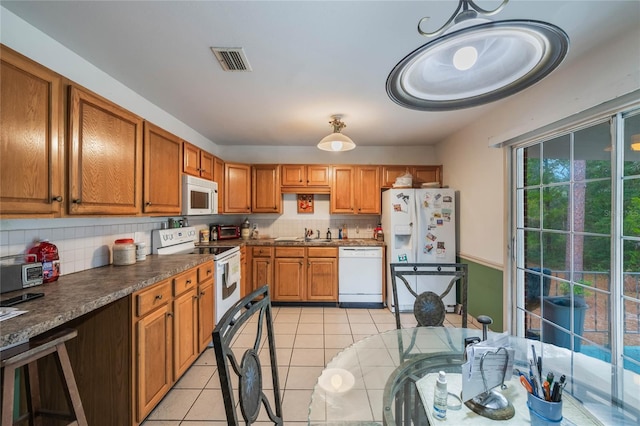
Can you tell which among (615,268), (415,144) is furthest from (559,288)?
(415,144)

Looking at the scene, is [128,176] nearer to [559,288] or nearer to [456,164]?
[559,288]

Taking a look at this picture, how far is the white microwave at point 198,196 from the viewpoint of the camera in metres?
2.63

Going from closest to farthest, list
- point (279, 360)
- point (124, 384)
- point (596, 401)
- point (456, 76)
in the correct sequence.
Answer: point (456, 76) → point (596, 401) → point (124, 384) → point (279, 360)

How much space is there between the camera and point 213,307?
102 inches

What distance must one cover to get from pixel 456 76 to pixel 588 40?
4.73 ft

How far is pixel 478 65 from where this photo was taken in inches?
34.3

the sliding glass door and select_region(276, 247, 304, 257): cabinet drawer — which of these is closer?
the sliding glass door

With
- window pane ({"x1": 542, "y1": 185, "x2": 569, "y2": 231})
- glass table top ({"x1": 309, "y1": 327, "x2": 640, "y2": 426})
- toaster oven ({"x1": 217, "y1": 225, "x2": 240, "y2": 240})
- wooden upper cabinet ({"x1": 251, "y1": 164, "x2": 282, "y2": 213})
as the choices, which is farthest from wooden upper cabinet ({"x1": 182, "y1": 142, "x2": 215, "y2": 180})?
window pane ({"x1": 542, "y1": 185, "x2": 569, "y2": 231})

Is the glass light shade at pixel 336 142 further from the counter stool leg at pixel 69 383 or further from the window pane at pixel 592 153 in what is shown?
the counter stool leg at pixel 69 383

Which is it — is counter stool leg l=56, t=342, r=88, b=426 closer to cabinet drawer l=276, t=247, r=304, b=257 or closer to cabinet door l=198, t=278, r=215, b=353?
cabinet door l=198, t=278, r=215, b=353

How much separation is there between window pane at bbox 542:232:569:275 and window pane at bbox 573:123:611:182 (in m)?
0.48

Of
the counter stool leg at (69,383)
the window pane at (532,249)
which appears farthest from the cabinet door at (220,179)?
the window pane at (532,249)

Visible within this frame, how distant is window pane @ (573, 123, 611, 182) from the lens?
170 centimetres

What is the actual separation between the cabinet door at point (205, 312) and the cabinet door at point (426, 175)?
10.4 feet
